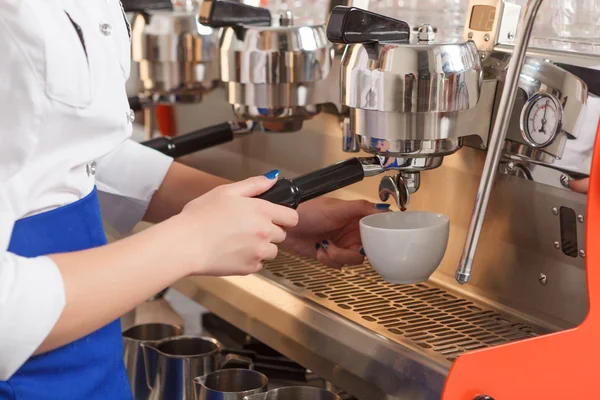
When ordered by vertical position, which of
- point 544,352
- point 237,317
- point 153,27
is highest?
point 153,27

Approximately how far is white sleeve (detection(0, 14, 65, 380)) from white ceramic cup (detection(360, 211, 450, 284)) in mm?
305

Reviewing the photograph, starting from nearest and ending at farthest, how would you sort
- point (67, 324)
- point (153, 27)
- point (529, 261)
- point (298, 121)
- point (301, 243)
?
1. point (67, 324)
2. point (529, 261)
3. point (301, 243)
4. point (298, 121)
5. point (153, 27)

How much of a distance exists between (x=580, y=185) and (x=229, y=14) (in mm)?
448

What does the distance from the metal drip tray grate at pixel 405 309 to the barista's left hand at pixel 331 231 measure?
3 cm

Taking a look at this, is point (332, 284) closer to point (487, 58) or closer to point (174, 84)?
point (487, 58)

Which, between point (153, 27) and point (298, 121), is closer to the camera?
point (298, 121)

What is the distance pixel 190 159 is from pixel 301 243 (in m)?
0.48

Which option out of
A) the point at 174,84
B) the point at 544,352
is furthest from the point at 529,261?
the point at 174,84

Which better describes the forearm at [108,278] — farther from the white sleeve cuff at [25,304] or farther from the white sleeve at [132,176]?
the white sleeve at [132,176]

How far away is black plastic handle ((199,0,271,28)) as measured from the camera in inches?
38.5

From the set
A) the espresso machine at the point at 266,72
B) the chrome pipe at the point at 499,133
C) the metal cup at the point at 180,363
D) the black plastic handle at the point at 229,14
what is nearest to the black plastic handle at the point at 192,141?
the espresso machine at the point at 266,72

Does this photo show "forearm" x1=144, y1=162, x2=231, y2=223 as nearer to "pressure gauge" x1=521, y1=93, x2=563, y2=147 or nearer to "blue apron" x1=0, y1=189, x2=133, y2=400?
"blue apron" x1=0, y1=189, x2=133, y2=400

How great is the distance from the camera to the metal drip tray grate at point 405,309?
769 mm

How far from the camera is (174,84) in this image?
48.5 inches
